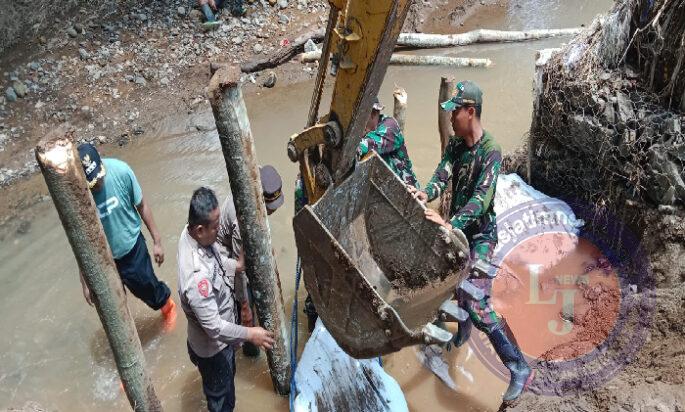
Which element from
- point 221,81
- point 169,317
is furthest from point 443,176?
point 169,317

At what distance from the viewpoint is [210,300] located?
10.2ft

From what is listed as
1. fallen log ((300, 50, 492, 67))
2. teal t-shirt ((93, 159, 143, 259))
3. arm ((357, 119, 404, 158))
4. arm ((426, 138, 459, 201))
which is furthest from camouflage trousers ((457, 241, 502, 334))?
fallen log ((300, 50, 492, 67))

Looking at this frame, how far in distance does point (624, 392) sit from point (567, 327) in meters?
1.15

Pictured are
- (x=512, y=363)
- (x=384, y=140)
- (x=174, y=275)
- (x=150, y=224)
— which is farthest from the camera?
(x=174, y=275)

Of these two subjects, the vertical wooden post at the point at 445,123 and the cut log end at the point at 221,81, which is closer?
the cut log end at the point at 221,81

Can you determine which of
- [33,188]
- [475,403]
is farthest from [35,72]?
A: [475,403]

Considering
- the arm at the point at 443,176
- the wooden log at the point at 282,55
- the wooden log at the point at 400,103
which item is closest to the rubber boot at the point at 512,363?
the arm at the point at 443,176

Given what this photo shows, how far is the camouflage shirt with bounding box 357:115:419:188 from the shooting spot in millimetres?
3932

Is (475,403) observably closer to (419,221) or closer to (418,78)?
(419,221)

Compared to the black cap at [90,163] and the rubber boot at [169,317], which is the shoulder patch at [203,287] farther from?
the rubber boot at [169,317]

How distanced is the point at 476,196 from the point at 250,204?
4.52 feet

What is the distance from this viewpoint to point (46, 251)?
5.50m

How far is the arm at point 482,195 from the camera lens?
11.4 feet

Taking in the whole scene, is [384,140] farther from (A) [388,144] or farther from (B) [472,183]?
(B) [472,183]
